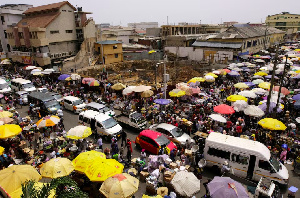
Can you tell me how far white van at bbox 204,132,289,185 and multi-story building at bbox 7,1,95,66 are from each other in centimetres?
3572

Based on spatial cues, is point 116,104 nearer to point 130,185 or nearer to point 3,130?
point 3,130

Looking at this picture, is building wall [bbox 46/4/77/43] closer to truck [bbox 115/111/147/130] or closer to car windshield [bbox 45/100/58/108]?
car windshield [bbox 45/100/58/108]

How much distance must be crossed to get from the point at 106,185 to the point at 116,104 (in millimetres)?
15060

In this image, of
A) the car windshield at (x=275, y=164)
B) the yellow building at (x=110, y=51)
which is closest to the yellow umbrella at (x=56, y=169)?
the car windshield at (x=275, y=164)

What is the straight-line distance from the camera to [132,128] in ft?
57.4

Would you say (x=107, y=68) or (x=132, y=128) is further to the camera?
(x=107, y=68)

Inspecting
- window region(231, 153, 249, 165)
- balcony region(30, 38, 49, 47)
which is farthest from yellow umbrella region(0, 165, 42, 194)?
balcony region(30, 38, 49, 47)

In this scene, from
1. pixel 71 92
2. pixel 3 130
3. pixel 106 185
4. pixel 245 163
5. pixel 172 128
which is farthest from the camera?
pixel 71 92

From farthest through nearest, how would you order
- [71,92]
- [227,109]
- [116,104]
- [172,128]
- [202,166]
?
[71,92] → [116,104] → [227,109] → [172,128] → [202,166]

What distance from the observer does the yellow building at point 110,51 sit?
43797 mm

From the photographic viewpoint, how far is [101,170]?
9734 millimetres

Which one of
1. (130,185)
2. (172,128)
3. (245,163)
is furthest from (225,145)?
(130,185)

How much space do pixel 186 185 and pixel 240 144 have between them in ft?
13.4

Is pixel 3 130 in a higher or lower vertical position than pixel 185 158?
higher
